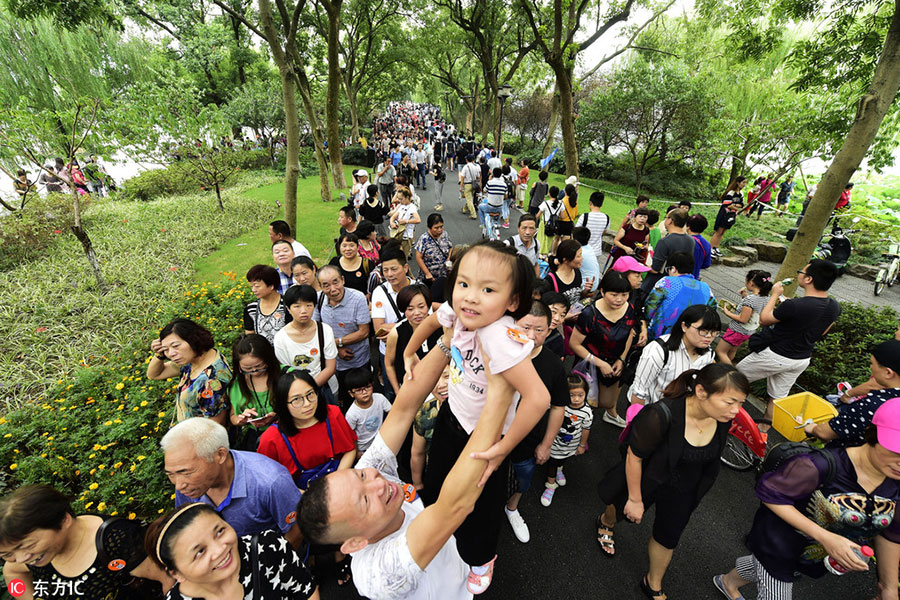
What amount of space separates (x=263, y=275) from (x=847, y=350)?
24.9 ft

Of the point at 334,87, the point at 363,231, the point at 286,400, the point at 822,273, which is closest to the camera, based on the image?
the point at 286,400

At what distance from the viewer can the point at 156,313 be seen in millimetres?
6465

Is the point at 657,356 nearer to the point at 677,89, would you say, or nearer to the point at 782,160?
the point at 782,160

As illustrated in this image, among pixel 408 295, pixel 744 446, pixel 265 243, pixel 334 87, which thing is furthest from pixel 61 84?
pixel 744 446

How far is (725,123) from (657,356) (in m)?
13.6

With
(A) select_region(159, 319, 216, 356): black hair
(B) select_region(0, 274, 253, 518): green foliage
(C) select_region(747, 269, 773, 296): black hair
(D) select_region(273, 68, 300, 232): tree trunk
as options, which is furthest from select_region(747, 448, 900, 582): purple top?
(D) select_region(273, 68, 300, 232): tree trunk

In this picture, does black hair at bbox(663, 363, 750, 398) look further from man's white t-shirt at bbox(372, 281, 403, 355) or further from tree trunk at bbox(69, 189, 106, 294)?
tree trunk at bbox(69, 189, 106, 294)

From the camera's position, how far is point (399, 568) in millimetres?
1255

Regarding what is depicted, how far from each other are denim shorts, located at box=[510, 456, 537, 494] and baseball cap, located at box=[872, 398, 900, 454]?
6.46 ft

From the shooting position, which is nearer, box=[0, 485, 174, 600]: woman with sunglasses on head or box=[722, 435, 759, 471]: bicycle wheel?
box=[0, 485, 174, 600]: woman with sunglasses on head

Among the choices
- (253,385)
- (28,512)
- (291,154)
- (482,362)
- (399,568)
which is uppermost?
(291,154)

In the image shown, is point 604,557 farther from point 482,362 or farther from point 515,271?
point 515,271

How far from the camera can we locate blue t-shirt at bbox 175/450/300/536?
2238 millimetres

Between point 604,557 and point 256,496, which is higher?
point 256,496
